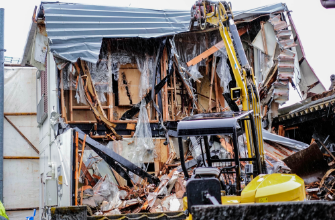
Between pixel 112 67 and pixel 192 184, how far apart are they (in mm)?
11703

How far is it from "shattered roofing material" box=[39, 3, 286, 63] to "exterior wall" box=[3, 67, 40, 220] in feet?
22.6

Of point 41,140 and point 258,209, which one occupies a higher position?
point 41,140

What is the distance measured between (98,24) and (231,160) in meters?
9.35

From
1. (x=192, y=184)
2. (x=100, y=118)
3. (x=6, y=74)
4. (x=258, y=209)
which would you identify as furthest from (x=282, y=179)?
(x=6, y=74)

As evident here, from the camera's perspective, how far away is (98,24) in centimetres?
1515

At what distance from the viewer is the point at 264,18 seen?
51.2ft

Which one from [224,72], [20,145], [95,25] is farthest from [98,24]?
[20,145]

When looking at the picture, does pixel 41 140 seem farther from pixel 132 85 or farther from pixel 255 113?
pixel 255 113

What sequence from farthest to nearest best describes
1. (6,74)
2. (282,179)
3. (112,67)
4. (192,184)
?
(6,74), (112,67), (282,179), (192,184)

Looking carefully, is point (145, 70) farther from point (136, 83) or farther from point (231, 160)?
point (231, 160)

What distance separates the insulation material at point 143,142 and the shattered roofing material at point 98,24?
2.95 metres

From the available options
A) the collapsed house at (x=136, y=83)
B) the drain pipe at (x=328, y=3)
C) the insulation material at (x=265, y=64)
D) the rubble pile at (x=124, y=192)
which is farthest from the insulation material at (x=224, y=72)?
the drain pipe at (x=328, y=3)

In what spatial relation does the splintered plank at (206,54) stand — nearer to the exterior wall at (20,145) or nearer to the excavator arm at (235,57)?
the excavator arm at (235,57)

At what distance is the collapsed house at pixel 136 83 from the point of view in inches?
536
